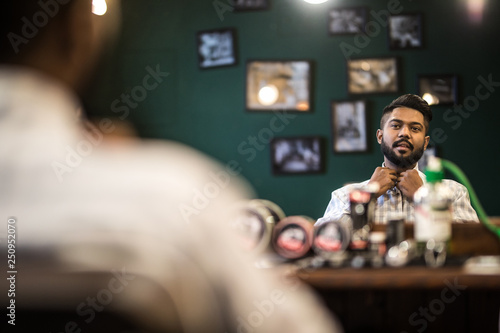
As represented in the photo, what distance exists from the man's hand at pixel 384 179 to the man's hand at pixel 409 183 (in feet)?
0.12

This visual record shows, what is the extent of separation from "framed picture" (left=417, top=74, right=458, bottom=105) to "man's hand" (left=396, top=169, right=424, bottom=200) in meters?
1.31

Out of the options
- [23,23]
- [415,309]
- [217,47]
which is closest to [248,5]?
[217,47]

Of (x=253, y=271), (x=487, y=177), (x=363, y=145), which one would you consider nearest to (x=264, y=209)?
(x=253, y=271)

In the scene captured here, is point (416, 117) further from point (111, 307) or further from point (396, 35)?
point (111, 307)

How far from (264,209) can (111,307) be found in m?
0.98

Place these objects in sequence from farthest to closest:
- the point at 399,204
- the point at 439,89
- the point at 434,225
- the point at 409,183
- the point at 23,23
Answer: the point at 439,89, the point at 399,204, the point at 409,183, the point at 434,225, the point at 23,23

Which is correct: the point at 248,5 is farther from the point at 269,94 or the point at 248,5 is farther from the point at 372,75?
the point at 372,75

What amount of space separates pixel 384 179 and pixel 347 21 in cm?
168

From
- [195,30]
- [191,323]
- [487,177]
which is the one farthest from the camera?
[195,30]

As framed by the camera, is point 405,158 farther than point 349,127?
No

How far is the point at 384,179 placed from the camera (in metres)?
2.45

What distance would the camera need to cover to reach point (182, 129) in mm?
3887

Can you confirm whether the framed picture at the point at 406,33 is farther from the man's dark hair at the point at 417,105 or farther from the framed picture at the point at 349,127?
the man's dark hair at the point at 417,105

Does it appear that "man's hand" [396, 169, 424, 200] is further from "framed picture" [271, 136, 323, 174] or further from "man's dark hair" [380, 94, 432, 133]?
"framed picture" [271, 136, 323, 174]
